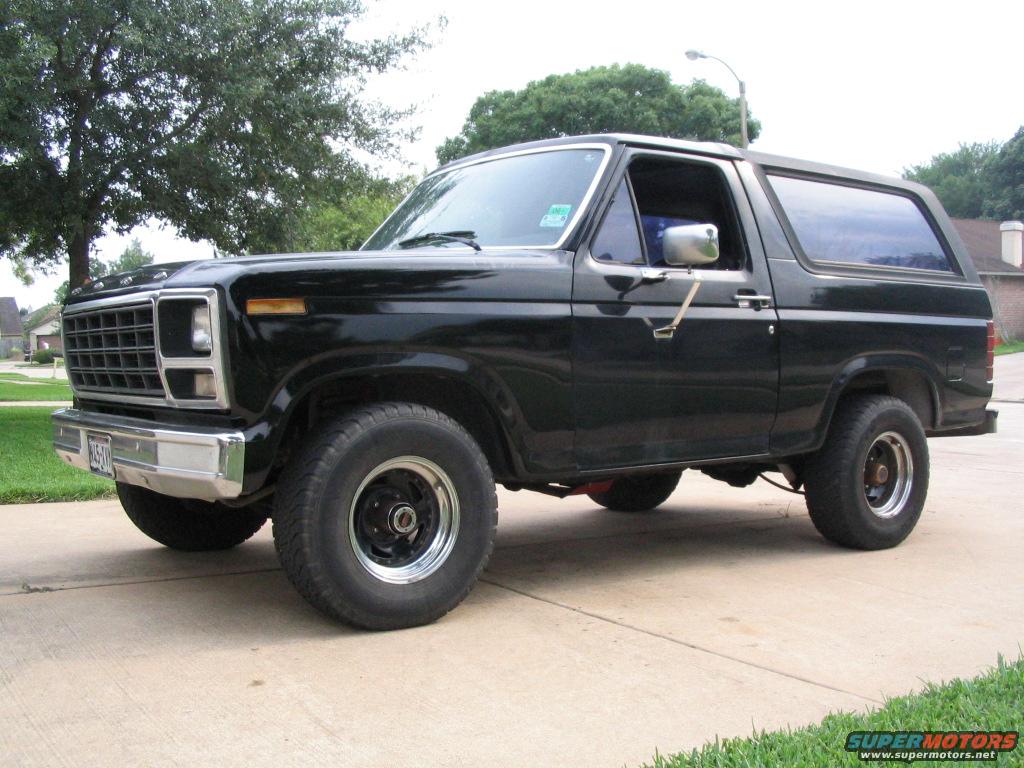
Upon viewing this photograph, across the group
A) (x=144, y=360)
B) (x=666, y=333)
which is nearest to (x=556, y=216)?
(x=666, y=333)

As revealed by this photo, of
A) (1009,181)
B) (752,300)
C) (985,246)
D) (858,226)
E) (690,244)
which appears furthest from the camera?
(1009,181)

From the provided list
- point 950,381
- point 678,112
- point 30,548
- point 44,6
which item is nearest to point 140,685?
point 30,548

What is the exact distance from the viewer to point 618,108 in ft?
144

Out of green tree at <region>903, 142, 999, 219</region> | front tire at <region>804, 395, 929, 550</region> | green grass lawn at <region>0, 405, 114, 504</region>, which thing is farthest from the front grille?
green tree at <region>903, 142, 999, 219</region>

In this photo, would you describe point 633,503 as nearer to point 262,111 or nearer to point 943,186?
point 262,111

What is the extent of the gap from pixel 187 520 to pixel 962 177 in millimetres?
73471

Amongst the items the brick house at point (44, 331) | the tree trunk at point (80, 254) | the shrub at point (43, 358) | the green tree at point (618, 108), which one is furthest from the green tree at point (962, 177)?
the brick house at point (44, 331)

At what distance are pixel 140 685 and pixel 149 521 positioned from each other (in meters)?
2.06

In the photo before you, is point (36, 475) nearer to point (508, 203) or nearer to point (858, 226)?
point (508, 203)

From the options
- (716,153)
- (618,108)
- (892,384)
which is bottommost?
(892,384)

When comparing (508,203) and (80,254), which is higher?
(80,254)

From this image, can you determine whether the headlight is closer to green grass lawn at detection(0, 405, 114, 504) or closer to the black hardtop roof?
the black hardtop roof

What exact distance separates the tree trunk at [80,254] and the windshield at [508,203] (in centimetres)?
760

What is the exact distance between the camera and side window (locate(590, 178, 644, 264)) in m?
4.79
